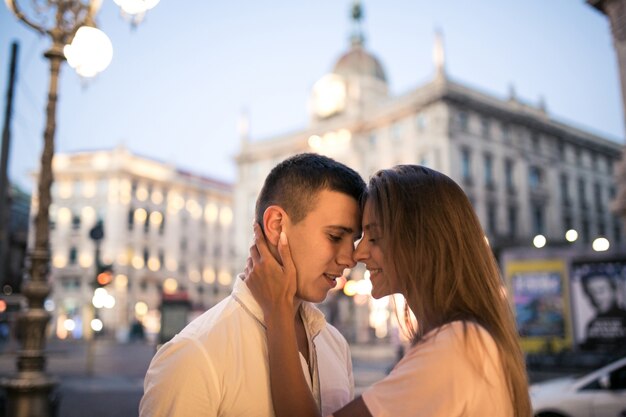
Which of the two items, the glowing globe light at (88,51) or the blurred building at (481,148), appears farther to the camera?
the blurred building at (481,148)

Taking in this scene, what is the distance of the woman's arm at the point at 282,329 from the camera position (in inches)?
77.7

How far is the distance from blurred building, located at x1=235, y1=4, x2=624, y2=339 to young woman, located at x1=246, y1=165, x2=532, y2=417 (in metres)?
39.3

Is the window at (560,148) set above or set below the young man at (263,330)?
above

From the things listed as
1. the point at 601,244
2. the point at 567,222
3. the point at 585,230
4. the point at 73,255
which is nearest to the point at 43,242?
the point at 601,244

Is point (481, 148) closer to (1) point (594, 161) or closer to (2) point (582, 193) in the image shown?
(2) point (582, 193)

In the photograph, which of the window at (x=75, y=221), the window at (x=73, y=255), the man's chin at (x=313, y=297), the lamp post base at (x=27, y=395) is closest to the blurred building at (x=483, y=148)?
the window at (x=73, y=255)

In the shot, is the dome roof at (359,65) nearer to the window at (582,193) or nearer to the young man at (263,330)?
the window at (582,193)

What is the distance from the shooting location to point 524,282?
73.9 feet

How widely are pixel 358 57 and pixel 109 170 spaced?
3153cm

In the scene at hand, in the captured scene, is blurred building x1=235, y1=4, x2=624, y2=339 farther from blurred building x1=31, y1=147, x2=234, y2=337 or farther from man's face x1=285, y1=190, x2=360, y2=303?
man's face x1=285, y1=190, x2=360, y2=303

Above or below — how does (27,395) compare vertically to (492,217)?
below

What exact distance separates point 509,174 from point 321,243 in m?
45.3

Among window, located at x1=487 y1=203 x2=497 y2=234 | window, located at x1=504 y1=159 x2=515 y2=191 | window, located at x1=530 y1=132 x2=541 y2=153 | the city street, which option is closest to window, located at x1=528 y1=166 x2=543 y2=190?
window, located at x1=530 y1=132 x2=541 y2=153

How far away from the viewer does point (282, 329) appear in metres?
2.08
